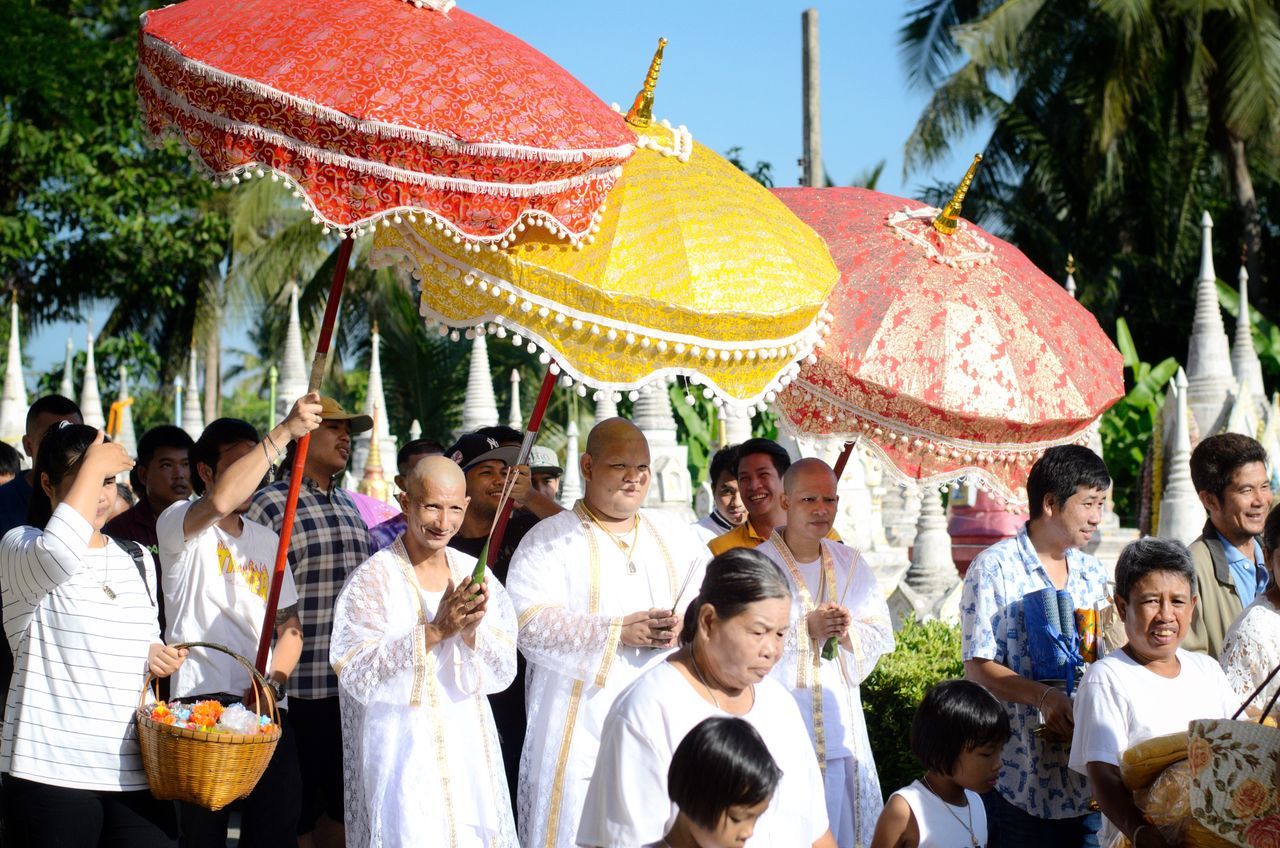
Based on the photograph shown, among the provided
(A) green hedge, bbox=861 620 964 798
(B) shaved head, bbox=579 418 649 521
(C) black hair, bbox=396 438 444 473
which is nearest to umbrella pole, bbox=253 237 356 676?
(B) shaved head, bbox=579 418 649 521

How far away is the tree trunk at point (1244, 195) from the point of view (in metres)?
23.0

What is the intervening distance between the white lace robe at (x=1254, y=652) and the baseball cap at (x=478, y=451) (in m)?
2.56

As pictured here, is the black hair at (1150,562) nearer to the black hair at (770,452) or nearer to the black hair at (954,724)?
the black hair at (954,724)

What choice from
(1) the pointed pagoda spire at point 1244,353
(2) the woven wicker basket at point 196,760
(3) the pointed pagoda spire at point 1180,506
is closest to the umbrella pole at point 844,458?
(2) the woven wicker basket at point 196,760

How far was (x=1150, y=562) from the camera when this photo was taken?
4.12m

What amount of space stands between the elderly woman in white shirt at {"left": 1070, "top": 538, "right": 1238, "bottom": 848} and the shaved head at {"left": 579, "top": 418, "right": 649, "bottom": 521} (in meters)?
1.53

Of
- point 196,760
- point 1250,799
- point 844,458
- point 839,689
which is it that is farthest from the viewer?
point 844,458

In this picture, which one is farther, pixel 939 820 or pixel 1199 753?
pixel 939 820

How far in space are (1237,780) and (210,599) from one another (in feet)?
9.99

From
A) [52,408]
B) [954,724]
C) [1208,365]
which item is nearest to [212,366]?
[1208,365]

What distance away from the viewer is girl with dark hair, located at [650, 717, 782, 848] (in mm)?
2924

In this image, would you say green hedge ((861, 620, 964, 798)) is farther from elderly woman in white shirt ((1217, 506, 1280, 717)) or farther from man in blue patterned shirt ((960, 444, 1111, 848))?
elderly woman in white shirt ((1217, 506, 1280, 717))

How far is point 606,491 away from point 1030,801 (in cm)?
168

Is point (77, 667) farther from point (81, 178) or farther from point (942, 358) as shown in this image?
point (81, 178)
